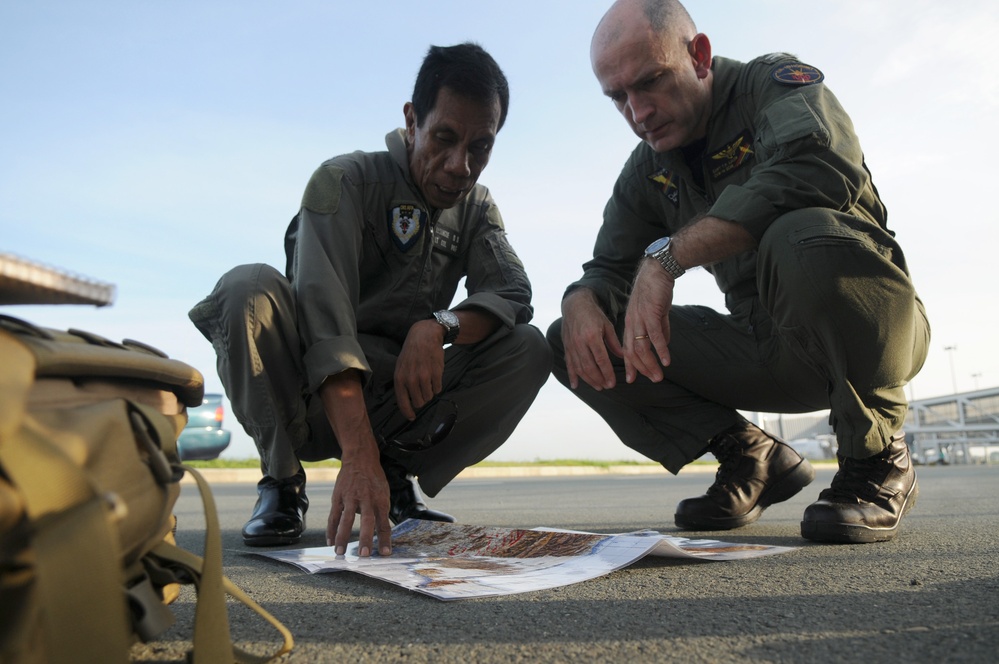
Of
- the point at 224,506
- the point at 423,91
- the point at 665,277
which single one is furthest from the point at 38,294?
the point at 224,506

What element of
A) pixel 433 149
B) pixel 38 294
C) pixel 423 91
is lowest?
Answer: pixel 38 294

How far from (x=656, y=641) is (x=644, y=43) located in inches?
67.4

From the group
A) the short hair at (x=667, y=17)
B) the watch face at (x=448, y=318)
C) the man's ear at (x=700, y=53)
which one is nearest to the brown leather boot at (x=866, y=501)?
the watch face at (x=448, y=318)

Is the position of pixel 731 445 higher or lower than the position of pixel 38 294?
A: lower

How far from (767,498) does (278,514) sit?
1.37 meters

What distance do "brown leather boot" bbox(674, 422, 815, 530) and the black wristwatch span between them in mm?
810

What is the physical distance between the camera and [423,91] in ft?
7.38

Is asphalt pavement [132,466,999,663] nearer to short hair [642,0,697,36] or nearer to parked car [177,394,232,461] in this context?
short hair [642,0,697,36]

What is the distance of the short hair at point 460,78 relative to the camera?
2162 mm

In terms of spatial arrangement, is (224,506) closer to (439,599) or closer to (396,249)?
(396,249)

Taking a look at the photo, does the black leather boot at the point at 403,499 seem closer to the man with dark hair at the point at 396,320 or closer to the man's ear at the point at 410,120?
the man with dark hair at the point at 396,320

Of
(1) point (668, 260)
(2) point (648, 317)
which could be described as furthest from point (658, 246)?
(2) point (648, 317)

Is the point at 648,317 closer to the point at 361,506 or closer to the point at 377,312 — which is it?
the point at 361,506

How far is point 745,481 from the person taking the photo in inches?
82.4
